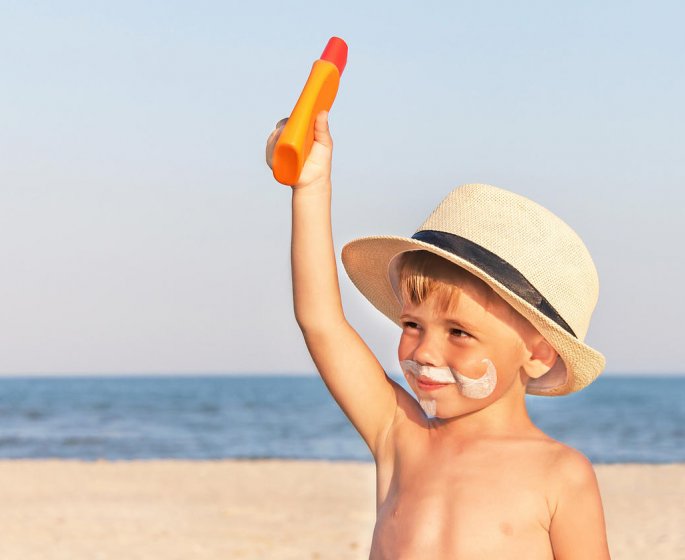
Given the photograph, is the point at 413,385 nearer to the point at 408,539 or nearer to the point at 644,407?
the point at 408,539

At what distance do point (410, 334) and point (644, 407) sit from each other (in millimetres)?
43608

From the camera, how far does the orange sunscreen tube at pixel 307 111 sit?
2.25 m

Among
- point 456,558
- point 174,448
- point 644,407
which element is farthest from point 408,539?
point 644,407

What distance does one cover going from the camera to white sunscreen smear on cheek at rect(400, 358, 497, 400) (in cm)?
241

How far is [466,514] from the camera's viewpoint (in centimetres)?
245

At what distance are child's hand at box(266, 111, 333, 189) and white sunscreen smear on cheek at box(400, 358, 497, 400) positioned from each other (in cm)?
49

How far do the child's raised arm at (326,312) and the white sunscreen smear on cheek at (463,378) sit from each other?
0.20m

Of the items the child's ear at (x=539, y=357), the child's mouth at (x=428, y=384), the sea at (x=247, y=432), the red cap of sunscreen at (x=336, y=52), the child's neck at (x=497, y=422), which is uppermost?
the red cap of sunscreen at (x=336, y=52)

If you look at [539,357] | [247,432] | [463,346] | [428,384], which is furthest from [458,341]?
[247,432]

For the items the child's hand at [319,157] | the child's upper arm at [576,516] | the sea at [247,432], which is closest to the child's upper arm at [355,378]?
the child's hand at [319,157]

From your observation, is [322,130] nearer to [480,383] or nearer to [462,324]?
[462,324]

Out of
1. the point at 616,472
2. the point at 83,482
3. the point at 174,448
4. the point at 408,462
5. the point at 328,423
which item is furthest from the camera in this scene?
the point at 328,423

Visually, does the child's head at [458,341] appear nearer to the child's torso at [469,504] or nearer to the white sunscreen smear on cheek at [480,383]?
the white sunscreen smear on cheek at [480,383]

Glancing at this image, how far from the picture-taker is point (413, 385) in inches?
96.9
